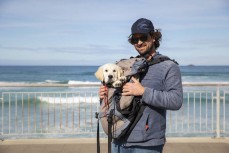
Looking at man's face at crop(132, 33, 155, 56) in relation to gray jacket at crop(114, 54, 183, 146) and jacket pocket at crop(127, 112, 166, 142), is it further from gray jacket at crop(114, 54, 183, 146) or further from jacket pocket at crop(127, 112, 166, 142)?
jacket pocket at crop(127, 112, 166, 142)

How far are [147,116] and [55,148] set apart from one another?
156 inches

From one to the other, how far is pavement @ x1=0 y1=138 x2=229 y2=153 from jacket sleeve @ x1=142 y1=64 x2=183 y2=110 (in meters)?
3.64

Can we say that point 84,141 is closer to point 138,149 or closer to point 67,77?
point 138,149

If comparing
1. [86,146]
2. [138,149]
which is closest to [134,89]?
[138,149]

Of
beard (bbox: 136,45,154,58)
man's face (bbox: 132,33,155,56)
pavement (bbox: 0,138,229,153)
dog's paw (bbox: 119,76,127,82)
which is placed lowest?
pavement (bbox: 0,138,229,153)

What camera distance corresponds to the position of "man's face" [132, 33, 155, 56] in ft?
6.31

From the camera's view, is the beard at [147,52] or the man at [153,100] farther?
the beard at [147,52]

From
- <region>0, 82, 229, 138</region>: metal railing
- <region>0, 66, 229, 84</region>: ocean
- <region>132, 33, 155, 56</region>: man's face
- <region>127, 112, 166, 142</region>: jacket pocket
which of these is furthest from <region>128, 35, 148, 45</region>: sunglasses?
<region>0, 66, 229, 84</region>: ocean

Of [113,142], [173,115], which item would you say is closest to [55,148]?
[113,142]

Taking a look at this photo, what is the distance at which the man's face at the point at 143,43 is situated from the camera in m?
1.92

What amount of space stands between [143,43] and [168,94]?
0.31 meters

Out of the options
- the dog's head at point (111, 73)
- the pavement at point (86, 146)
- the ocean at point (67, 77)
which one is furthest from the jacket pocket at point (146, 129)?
the ocean at point (67, 77)

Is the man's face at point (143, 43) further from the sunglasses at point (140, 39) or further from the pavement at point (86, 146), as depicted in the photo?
the pavement at point (86, 146)

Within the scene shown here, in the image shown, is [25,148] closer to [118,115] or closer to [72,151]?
[72,151]
